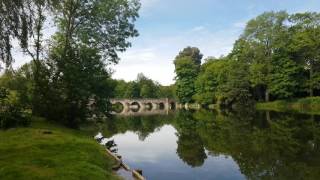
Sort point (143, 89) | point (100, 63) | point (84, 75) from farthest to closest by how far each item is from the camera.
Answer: point (143, 89) → point (100, 63) → point (84, 75)

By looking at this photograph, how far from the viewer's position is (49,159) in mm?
14047

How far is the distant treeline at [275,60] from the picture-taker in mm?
72688

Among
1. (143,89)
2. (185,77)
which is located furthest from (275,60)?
(143,89)

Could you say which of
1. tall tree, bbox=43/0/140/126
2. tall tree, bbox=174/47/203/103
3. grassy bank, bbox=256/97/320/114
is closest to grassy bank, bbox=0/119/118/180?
tall tree, bbox=43/0/140/126

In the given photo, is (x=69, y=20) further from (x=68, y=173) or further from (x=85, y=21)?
(x=68, y=173)

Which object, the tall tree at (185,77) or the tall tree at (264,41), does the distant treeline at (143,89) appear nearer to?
the tall tree at (185,77)

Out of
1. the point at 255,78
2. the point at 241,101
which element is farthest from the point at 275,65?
the point at 241,101

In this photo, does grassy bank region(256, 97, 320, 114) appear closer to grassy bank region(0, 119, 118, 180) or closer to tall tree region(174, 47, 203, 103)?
tall tree region(174, 47, 203, 103)

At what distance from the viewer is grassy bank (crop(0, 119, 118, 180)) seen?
39.3 feet

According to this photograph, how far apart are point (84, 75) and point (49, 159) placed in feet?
60.5

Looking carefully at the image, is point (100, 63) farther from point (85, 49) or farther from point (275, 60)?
point (275, 60)

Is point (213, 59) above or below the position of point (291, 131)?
above

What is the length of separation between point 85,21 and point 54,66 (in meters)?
7.65

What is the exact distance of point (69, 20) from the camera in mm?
36906
